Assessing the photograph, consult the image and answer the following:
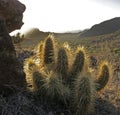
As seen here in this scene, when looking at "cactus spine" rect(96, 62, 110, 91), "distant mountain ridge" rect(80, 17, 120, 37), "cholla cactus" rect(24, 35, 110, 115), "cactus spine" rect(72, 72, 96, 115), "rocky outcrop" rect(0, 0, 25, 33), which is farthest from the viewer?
"distant mountain ridge" rect(80, 17, 120, 37)

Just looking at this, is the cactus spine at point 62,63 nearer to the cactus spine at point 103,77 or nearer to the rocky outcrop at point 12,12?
the cactus spine at point 103,77

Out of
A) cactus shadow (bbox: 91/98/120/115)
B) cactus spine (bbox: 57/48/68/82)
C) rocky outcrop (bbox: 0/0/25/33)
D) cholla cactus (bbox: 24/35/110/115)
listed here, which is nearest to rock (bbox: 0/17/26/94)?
cholla cactus (bbox: 24/35/110/115)

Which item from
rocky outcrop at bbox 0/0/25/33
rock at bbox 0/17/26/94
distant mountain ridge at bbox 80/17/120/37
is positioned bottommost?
distant mountain ridge at bbox 80/17/120/37

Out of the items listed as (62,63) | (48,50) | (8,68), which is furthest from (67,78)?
(8,68)

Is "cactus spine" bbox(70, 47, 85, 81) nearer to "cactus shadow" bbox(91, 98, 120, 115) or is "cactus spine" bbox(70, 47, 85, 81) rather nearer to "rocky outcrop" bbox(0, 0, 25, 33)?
"cactus shadow" bbox(91, 98, 120, 115)

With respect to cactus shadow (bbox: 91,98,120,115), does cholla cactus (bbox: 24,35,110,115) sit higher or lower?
higher

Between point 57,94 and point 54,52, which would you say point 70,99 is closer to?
point 57,94

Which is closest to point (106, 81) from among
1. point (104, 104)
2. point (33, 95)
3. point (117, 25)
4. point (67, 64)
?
point (104, 104)
